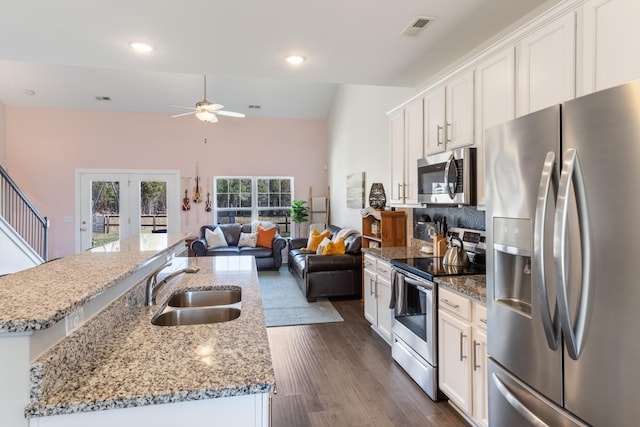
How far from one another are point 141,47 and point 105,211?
589 centimetres

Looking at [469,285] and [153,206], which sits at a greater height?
[153,206]

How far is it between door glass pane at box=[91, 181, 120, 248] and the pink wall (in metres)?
0.36

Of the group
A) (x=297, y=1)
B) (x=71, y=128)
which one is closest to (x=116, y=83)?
(x=71, y=128)

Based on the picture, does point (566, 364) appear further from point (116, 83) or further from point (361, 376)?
point (116, 83)

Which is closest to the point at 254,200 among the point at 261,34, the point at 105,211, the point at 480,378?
the point at 105,211

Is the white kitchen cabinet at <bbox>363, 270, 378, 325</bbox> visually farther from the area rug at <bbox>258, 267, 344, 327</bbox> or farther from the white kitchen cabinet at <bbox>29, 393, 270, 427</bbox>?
the white kitchen cabinet at <bbox>29, 393, 270, 427</bbox>

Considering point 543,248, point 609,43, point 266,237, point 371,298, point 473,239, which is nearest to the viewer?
point 543,248

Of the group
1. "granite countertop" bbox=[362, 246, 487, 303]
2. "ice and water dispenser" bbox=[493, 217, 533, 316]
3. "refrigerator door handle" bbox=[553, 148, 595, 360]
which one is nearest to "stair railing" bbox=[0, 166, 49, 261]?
"granite countertop" bbox=[362, 246, 487, 303]

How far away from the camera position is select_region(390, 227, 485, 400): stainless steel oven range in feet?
8.18

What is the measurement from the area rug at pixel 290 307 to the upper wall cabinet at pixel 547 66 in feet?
10.1

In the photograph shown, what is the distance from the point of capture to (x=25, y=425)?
91 centimetres

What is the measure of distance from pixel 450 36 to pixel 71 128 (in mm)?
7597

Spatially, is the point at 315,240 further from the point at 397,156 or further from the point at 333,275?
the point at 397,156

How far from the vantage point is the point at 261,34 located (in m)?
2.51
